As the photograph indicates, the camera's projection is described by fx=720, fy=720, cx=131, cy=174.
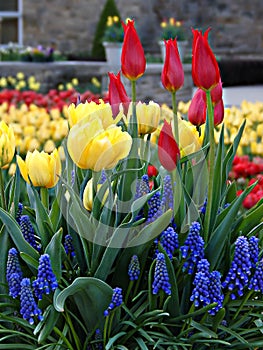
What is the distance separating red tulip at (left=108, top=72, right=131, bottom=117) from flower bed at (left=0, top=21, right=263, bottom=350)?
1 centimetres

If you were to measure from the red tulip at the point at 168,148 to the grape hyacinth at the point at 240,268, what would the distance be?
0.71 ft

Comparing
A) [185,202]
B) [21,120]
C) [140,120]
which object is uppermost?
[140,120]

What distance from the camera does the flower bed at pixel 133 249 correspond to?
141cm

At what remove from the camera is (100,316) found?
1483 mm

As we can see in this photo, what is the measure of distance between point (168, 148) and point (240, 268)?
0.29m

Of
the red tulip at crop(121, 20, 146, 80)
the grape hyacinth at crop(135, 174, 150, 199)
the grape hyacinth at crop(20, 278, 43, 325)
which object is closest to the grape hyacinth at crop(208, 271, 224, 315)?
the grape hyacinth at crop(135, 174, 150, 199)

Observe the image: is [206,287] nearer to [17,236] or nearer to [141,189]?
[141,189]

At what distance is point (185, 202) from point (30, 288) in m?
0.39

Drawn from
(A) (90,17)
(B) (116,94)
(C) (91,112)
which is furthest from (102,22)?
(C) (91,112)

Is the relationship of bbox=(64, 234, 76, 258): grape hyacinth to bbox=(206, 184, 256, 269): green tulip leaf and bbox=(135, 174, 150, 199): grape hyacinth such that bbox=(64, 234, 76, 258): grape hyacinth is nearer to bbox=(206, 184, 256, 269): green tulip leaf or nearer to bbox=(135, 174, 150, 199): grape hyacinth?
bbox=(135, 174, 150, 199): grape hyacinth

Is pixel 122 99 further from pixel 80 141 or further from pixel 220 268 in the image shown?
pixel 220 268

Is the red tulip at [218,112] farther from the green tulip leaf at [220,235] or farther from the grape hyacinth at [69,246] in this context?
the grape hyacinth at [69,246]

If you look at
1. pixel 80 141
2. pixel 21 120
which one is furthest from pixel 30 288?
pixel 21 120

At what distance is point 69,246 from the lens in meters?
1.58
